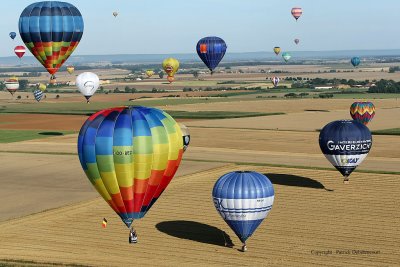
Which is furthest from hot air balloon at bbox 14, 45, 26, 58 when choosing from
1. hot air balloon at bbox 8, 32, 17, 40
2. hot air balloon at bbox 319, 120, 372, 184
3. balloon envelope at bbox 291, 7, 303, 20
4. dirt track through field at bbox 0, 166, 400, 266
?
hot air balloon at bbox 319, 120, 372, 184

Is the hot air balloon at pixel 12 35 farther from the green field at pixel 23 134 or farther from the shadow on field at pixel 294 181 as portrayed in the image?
the shadow on field at pixel 294 181

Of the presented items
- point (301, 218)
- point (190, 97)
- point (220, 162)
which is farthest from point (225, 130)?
point (190, 97)

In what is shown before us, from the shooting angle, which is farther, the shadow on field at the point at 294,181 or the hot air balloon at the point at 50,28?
the hot air balloon at the point at 50,28

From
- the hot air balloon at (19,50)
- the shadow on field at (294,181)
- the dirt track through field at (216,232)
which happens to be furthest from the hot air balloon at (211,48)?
the hot air balloon at (19,50)

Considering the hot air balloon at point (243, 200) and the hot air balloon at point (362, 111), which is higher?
the hot air balloon at point (362, 111)

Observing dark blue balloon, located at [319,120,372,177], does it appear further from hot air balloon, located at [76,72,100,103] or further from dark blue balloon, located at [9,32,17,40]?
dark blue balloon, located at [9,32,17,40]

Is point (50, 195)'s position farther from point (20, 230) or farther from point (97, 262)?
point (97, 262)
